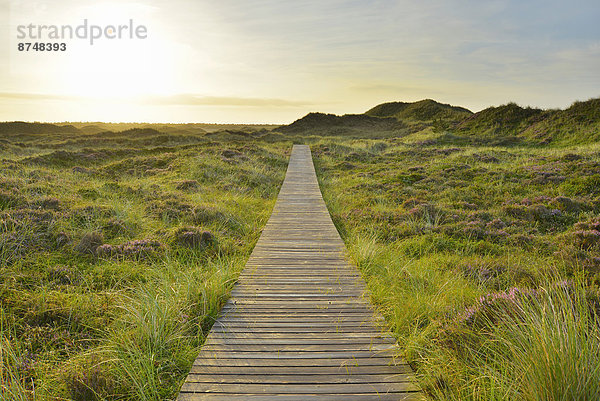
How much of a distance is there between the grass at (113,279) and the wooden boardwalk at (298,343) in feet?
1.16

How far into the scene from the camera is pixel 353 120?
2564 inches

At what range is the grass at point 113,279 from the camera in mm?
3480

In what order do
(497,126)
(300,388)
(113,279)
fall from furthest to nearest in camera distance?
(497,126), (113,279), (300,388)

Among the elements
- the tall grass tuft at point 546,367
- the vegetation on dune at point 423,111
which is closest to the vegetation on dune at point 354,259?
the tall grass tuft at point 546,367

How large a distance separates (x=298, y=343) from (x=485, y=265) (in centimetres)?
450

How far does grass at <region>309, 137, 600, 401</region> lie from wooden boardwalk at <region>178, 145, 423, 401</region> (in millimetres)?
340

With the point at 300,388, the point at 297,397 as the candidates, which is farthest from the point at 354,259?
the point at 297,397

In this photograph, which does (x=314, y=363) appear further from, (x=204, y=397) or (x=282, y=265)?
(x=282, y=265)

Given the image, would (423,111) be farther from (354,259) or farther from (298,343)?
(298,343)

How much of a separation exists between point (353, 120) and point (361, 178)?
4988 cm

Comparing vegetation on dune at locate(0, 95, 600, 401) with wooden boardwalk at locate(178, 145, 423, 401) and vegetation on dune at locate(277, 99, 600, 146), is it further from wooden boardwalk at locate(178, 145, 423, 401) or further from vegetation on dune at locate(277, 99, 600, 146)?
vegetation on dune at locate(277, 99, 600, 146)

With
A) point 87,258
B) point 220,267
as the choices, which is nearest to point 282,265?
point 220,267

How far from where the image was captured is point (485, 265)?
6707mm

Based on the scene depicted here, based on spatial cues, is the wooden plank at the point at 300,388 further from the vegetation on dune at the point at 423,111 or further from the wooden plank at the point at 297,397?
the vegetation on dune at the point at 423,111
